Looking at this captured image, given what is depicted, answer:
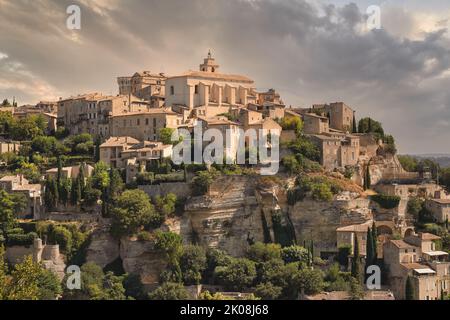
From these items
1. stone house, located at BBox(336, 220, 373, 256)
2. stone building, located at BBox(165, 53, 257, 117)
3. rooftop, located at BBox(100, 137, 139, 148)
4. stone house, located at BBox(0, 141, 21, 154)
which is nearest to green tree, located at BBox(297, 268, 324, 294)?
stone house, located at BBox(336, 220, 373, 256)

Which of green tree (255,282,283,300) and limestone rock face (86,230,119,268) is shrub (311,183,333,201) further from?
Answer: limestone rock face (86,230,119,268)

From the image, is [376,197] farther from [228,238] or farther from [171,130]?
[171,130]

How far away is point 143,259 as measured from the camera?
46031mm

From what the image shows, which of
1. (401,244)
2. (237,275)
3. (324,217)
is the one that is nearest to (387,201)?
(324,217)

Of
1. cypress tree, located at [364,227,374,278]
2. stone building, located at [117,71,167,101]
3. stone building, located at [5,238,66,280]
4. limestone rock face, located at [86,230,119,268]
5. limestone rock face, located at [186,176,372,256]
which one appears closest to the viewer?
cypress tree, located at [364,227,374,278]

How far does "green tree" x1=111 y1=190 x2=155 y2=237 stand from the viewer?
45.8 metres

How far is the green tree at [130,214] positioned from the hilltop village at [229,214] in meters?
0.09

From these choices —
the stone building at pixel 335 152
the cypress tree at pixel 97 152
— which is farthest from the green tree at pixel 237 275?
the cypress tree at pixel 97 152

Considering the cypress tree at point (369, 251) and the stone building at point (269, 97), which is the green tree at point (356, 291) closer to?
the cypress tree at point (369, 251)

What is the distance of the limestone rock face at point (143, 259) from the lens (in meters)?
45.5

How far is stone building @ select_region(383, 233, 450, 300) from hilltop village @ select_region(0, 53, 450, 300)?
0.08 meters

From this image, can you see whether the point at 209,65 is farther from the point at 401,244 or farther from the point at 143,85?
the point at 401,244
